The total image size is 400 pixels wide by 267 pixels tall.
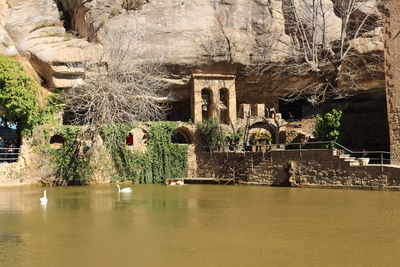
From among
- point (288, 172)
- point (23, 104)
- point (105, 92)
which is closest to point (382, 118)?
point (288, 172)

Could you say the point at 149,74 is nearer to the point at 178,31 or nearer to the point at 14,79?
the point at 178,31

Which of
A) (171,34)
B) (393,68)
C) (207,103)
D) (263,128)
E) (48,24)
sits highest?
(48,24)

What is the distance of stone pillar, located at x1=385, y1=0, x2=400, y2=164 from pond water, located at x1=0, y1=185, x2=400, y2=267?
526 centimetres

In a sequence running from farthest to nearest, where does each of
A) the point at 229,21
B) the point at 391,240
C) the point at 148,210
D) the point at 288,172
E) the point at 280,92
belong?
the point at 280,92 → the point at 229,21 → the point at 288,172 → the point at 148,210 → the point at 391,240

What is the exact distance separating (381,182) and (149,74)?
13.4m

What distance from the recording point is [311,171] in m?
20.0

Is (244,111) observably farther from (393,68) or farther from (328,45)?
(393,68)

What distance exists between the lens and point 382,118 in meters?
27.2

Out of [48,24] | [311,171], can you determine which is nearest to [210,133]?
[311,171]

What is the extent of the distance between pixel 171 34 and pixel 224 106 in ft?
20.1

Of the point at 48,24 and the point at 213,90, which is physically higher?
the point at 48,24

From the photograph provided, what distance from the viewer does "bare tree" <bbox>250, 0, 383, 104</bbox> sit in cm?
2528

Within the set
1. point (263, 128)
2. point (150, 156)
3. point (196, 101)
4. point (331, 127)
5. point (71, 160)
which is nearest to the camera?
point (331, 127)

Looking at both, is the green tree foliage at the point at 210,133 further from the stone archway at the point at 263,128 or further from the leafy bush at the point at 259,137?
the stone archway at the point at 263,128
